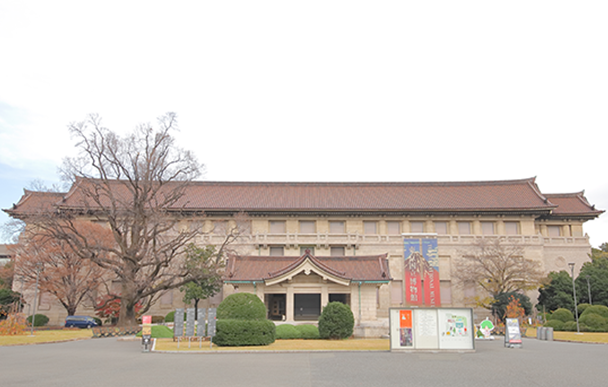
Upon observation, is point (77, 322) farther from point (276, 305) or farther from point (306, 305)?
point (306, 305)

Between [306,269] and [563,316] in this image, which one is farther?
[563,316]

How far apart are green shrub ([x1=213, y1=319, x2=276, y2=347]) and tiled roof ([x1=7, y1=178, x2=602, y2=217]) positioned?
2551 centimetres

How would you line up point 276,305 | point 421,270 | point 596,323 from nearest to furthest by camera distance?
point 596,323 → point 276,305 → point 421,270

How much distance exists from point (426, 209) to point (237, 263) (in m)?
22.5

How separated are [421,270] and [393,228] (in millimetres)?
5329

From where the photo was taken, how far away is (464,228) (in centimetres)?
4641

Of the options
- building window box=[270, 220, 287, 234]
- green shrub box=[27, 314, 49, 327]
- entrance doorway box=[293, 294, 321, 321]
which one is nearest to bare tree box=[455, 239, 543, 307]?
entrance doorway box=[293, 294, 321, 321]

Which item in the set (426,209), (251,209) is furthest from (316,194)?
(426,209)

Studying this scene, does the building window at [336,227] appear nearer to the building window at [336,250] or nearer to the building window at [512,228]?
the building window at [336,250]

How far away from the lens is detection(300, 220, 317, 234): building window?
4641cm

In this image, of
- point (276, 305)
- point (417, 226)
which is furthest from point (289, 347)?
point (417, 226)

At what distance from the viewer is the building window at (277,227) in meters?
46.3

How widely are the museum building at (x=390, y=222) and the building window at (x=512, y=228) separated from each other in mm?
103

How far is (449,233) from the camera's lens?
46062 millimetres
